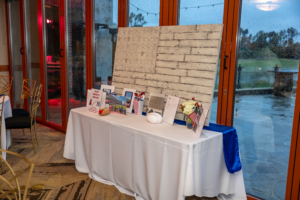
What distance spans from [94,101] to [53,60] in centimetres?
213

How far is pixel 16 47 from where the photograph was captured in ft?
17.9

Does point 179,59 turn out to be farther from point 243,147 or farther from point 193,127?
point 243,147

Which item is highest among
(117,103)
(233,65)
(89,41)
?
(89,41)

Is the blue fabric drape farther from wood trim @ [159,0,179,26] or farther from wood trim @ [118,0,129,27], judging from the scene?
wood trim @ [118,0,129,27]

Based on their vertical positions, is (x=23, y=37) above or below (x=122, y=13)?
below

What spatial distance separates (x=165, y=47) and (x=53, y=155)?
205cm

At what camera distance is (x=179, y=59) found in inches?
98.7

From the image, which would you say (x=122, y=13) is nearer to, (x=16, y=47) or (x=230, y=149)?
(x=230, y=149)

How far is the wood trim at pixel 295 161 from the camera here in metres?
2.06

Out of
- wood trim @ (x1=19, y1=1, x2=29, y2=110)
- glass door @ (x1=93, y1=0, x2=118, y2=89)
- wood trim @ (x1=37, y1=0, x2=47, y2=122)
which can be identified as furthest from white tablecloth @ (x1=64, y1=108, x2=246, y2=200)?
wood trim @ (x1=19, y1=1, x2=29, y2=110)

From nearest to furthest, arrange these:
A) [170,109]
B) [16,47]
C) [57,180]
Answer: [170,109], [57,180], [16,47]

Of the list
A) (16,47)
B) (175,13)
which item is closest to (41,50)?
(16,47)

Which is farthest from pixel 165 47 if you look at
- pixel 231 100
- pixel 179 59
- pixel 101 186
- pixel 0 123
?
pixel 0 123

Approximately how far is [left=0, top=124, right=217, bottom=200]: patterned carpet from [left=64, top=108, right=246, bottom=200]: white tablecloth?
102 mm
